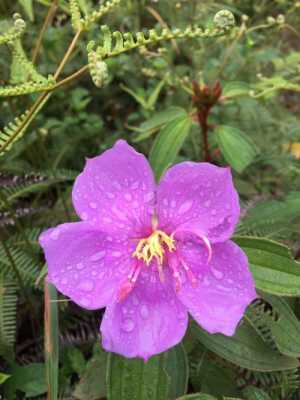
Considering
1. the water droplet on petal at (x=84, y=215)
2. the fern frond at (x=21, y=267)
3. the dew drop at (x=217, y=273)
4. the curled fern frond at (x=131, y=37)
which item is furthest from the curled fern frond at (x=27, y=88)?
the fern frond at (x=21, y=267)

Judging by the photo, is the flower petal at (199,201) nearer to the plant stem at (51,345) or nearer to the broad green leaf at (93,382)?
the plant stem at (51,345)

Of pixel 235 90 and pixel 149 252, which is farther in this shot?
pixel 235 90

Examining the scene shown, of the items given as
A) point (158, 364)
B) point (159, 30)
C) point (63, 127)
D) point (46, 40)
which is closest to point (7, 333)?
point (158, 364)

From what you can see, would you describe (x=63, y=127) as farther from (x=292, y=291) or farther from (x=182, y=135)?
(x=292, y=291)

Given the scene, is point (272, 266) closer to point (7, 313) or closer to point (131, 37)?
point (131, 37)

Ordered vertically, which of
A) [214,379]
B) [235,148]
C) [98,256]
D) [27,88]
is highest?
[27,88]

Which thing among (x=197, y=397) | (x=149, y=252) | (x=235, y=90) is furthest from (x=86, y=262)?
(x=235, y=90)

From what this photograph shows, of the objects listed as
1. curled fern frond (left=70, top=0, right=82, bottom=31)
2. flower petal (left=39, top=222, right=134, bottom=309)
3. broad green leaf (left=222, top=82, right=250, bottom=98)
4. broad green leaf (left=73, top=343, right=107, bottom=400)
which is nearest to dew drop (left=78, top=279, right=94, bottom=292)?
flower petal (left=39, top=222, right=134, bottom=309)
